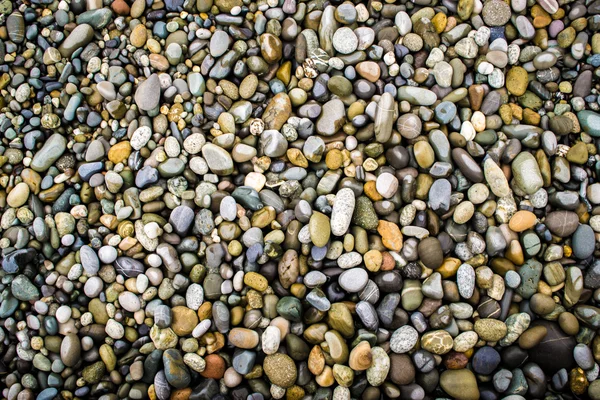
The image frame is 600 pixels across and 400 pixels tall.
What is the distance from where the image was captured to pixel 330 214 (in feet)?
6.25

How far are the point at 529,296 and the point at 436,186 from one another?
605 millimetres

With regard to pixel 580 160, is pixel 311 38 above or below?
above

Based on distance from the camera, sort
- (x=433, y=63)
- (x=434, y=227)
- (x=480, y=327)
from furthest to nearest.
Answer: (x=433, y=63) < (x=434, y=227) < (x=480, y=327)

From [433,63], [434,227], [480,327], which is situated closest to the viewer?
[480,327]

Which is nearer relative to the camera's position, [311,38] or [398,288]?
[398,288]

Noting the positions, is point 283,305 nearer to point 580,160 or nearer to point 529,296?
point 529,296

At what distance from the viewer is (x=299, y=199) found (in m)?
1.96

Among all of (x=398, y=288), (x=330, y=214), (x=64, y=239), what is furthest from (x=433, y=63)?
(x=64, y=239)

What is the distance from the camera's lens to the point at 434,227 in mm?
1894

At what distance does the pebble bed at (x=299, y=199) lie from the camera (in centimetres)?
177

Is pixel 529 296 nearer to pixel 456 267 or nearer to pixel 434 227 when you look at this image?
pixel 456 267

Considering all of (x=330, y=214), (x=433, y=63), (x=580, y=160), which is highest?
(x=433, y=63)

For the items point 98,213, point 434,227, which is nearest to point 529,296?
point 434,227

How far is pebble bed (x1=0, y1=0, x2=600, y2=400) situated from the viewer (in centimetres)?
177
